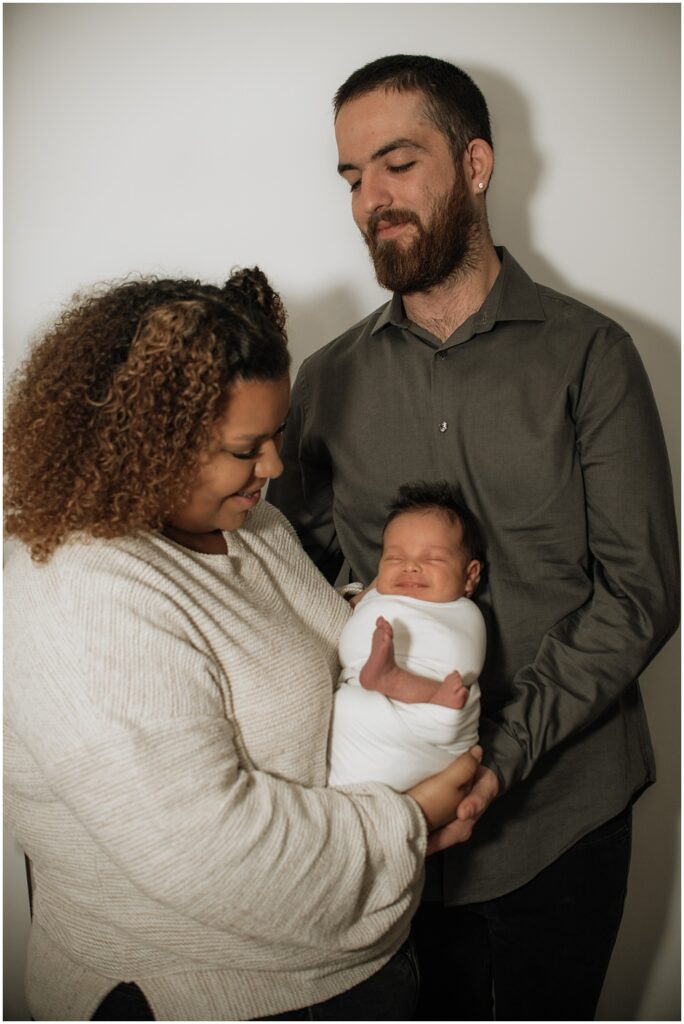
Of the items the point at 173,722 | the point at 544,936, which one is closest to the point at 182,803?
the point at 173,722

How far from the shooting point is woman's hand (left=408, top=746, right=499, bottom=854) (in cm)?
137

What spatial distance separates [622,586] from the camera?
1666 millimetres

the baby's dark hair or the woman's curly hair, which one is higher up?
the woman's curly hair

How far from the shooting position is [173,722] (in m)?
1.13

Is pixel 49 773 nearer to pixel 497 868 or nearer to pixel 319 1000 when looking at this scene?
pixel 319 1000

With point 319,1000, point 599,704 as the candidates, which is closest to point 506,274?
point 599,704

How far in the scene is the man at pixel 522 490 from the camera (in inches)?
65.0

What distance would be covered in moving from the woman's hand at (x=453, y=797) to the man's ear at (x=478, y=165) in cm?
119

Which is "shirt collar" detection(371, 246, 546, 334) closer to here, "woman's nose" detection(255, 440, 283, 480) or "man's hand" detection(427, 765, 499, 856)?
"woman's nose" detection(255, 440, 283, 480)

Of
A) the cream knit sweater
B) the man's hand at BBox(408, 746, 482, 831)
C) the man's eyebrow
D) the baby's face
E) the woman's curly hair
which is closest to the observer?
the cream knit sweater

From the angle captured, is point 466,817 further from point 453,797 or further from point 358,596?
point 358,596

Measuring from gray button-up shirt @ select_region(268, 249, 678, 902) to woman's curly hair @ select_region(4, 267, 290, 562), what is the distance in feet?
1.75

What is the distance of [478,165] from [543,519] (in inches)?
31.1

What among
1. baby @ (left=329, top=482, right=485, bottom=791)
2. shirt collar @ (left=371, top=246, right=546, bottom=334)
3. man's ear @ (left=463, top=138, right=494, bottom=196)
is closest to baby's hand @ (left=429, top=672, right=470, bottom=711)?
baby @ (left=329, top=482, right=485, bottom=791)
